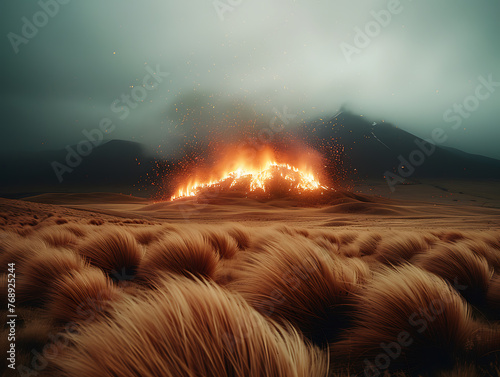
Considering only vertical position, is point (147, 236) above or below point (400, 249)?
above

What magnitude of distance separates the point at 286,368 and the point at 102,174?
218m

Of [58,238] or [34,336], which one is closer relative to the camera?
[34,336]

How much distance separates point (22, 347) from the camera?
4.23 ft

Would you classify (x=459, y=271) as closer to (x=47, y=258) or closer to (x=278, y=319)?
(x=278, y=319)

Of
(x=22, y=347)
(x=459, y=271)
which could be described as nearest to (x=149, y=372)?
(x=22, y=347)

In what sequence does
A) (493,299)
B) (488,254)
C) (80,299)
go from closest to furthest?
(80,299) → (493,299) → (488,254)

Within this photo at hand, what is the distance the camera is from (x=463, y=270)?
249 cm

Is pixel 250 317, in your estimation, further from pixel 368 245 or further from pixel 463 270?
pixel 368 245

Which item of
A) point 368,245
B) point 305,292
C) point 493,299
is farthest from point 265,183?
point 305,292

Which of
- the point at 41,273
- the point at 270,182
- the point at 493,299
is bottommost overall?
the point at 493,299

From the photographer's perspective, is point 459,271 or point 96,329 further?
point 459,271

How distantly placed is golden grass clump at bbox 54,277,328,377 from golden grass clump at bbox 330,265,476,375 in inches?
19.4

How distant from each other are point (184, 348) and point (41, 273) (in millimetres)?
2177

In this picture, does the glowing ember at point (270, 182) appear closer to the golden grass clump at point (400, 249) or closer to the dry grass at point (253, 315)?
the golden grass clump at point (400, 249)
